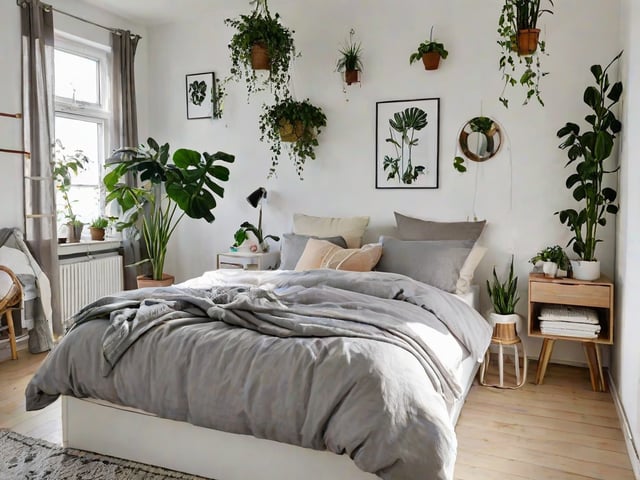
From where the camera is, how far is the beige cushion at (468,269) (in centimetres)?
349

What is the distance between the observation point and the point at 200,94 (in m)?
4.88

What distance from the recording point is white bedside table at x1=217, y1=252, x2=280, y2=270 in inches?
170

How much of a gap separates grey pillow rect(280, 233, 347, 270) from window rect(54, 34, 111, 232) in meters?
1.96

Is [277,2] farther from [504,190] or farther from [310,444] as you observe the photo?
[310,444]

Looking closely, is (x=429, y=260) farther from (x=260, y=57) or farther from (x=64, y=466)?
(x=64, y=466)

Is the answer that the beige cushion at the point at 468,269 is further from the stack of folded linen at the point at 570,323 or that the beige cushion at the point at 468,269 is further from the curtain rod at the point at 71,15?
the curtain rod at the point at 71,15

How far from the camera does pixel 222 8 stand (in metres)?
4.63

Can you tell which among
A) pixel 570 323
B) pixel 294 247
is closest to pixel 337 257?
pixel 294 247

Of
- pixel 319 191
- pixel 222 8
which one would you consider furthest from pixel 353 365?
pixel 222 8

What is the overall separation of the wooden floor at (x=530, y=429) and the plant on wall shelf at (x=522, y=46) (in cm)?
189

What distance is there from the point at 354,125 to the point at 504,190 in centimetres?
128

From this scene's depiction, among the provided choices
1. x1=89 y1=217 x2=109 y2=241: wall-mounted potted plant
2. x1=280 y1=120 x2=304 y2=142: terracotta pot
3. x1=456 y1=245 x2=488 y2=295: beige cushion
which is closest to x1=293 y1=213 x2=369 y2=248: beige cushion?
x1=280 y1=120 x2=304 y2=142: terracotta pot

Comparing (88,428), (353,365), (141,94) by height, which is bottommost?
(88,428)

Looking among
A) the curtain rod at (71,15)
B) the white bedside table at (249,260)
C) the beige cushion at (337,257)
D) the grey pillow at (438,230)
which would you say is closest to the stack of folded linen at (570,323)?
the grey pillow at (438,230)
